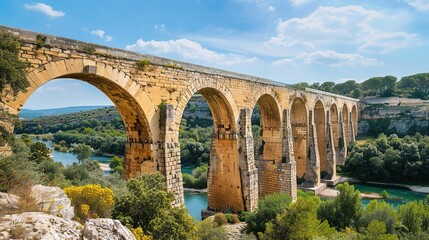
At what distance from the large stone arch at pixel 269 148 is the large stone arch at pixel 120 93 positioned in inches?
358

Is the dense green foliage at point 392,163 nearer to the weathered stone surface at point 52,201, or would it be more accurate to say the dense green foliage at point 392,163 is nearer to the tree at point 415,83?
the weathered stone surface at point 52,201

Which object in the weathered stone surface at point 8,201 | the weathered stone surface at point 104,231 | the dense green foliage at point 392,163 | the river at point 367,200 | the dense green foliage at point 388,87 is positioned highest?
the dense green foliage at point 388,87

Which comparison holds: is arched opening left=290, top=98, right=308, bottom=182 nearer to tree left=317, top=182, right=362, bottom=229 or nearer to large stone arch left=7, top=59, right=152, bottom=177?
tree left=317, top=182, right=362, bottom=229

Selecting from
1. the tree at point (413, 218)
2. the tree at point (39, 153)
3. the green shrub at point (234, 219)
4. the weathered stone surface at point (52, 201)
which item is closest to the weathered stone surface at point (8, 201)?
the weathered stone surface at point (52, 201)

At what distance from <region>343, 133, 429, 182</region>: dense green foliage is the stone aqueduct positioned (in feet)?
31.8

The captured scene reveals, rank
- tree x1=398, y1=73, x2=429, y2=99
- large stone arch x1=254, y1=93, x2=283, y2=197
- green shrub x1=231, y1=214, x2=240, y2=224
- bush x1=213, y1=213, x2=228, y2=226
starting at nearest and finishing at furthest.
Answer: bush x1=213, y1=213, x2=228, y2=226, green shrub x1=231, y1=214, x2=240, y2=224, large stone arch x1=254, y1=93, x2=283, y2=197, tree x1=398, y1=73, x2=429, y2=99

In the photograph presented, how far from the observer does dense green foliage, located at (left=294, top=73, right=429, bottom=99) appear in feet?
189

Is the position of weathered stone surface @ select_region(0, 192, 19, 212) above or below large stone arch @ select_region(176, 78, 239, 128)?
below

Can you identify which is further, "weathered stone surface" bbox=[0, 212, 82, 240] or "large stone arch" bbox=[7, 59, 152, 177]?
"large stone arch" bbox=[7, 59, 152, 177]

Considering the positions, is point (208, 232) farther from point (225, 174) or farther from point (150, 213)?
point (225, 174)

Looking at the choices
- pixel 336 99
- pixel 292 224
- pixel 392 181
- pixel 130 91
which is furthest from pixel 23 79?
pixel 392 181

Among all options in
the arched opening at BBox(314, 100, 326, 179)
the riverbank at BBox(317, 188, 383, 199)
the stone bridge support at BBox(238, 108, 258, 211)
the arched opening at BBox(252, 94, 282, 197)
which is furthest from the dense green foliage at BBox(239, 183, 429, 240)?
the arched opening at BBox(314, 100, 326, 179)

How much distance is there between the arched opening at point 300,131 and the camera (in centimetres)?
2080

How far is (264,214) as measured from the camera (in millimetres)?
10391
